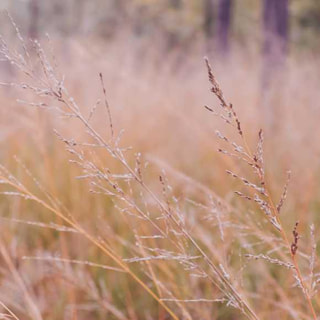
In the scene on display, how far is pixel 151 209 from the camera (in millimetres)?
2312

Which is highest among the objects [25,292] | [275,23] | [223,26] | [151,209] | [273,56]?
[223,26]

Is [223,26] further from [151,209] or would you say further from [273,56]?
[151,209]

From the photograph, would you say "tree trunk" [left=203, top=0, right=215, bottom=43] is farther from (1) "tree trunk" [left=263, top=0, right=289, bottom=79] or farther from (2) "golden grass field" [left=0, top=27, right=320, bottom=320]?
(2) "golden grass field" [left=0, top=27, right=320, bottom=320]

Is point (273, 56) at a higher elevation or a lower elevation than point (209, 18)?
lower

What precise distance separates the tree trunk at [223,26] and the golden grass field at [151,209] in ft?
23.6

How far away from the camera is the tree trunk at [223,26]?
1188 cm

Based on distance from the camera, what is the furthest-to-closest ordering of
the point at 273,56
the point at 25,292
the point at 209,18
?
the point at 209,18
the point at 273,56
the point at 25,292

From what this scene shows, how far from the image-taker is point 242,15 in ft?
65.8

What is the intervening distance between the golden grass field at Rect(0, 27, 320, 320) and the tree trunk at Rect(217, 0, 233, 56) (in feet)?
23.6

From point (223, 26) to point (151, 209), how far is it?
1063 centimetres

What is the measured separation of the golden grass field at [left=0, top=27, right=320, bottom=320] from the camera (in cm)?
67

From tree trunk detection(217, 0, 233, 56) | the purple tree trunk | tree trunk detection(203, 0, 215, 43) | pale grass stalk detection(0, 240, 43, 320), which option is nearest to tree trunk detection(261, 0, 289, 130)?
the purple tree trunk

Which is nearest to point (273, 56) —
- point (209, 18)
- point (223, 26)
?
point (223, 26)

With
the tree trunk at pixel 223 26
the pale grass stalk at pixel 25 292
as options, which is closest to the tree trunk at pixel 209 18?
the tree trunk at pixel 223 26
